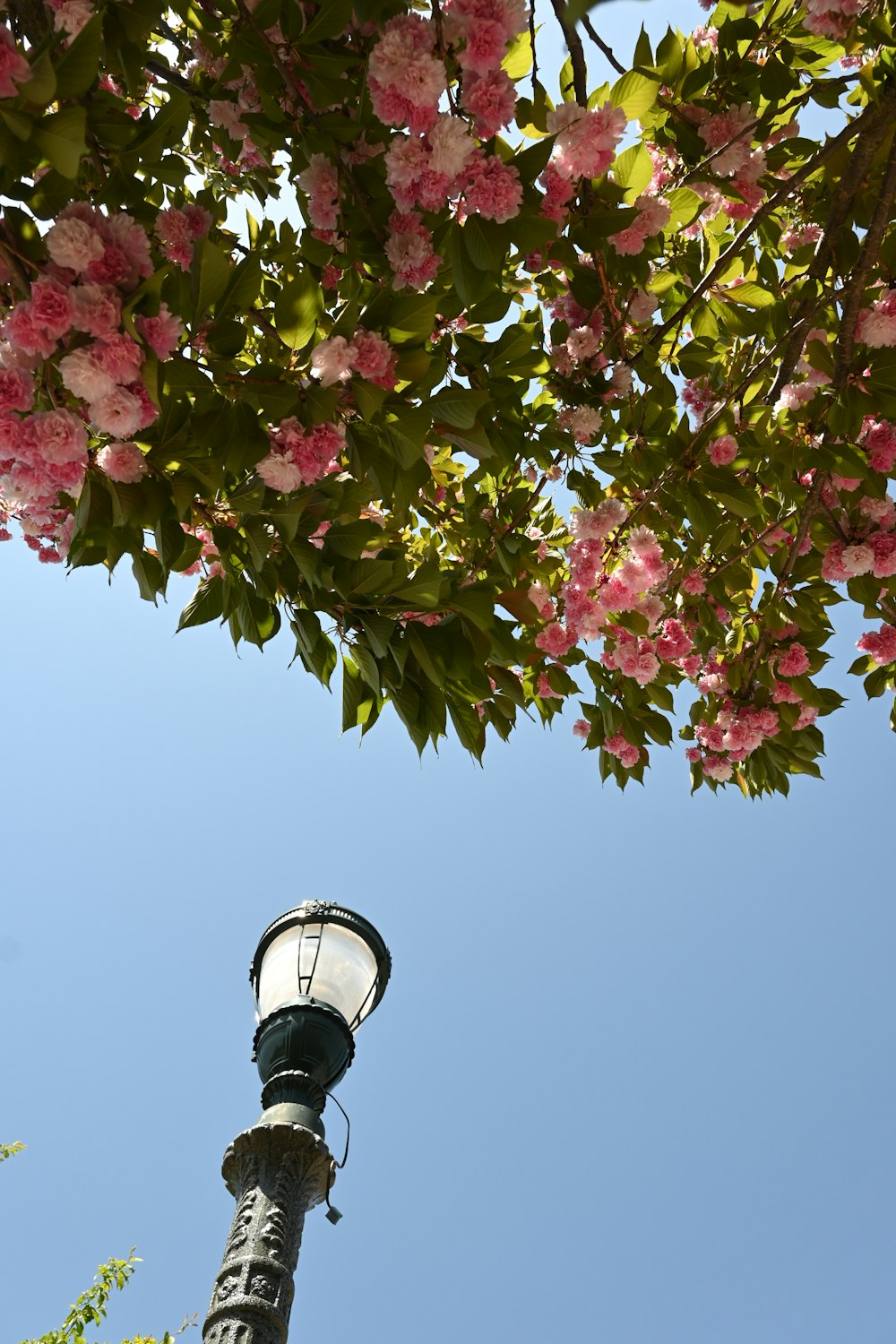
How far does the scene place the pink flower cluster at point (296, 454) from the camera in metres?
1.56

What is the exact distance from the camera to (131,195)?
1519 mm

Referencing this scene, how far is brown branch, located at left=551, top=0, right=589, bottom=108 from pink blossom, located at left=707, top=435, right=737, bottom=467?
784mm

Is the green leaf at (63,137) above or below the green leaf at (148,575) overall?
above

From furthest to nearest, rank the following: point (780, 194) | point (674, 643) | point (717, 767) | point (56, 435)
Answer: point (717, 767), point (674, 643), point (780, 194), point (56, 435)

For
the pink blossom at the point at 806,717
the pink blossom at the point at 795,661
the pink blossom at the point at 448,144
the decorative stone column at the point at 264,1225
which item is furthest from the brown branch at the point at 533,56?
the decorative stone column at the point at 264,1225

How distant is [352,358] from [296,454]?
0.58 ft

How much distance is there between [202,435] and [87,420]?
0.63 ft

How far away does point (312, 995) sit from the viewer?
2.23m

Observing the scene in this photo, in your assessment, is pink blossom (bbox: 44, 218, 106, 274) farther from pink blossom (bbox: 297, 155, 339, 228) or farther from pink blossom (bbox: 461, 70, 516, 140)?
pink blossom (bbox: 461, 70, 516, 140)

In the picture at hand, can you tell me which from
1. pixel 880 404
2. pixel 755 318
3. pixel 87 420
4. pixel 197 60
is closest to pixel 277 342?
pixel 87 420

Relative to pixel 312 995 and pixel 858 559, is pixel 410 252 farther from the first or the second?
pixel 312 995

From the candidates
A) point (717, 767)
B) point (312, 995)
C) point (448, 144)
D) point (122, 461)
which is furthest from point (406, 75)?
point (717, 767)

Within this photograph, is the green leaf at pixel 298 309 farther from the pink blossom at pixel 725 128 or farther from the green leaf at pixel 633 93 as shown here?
the pink blossom at pixel 725 128

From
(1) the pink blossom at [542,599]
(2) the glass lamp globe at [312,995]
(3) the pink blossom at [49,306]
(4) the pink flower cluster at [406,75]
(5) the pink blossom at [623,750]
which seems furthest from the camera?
(5) the pink blossom at [623,750]
